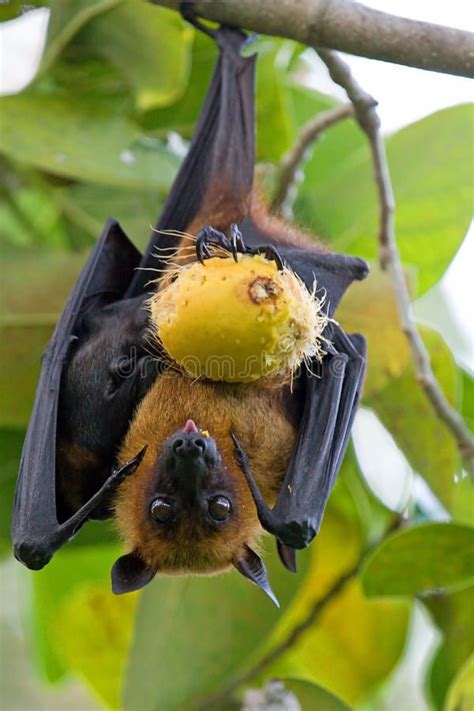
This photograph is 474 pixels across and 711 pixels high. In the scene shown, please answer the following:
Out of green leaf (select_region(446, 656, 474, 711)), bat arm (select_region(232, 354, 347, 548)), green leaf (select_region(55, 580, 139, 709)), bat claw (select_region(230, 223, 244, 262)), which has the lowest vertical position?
green leaf (select_region(55, 580, 139, 709))

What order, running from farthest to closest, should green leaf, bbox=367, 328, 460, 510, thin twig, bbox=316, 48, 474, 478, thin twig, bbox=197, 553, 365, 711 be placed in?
thin twig, bbox=197, 553, 365, 711
green leaf, bbox=367, 328, 460, 510
thin twig, bbox=316, 48, 474, 478

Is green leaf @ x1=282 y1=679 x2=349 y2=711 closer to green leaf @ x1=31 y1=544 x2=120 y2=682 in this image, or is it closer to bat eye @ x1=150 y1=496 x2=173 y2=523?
bat eye @ x1=150 y1=496 x2=173 y2=523

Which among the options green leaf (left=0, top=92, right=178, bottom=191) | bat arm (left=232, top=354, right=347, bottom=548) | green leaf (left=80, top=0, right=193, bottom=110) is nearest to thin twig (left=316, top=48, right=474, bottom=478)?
bat arm (left=232, top=354, right=347, bottom=548)

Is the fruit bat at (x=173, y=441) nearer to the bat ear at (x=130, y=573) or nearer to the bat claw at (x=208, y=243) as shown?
the bat ear at (x=130, y=573)

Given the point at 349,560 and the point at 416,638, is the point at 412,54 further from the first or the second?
the point at 416,638

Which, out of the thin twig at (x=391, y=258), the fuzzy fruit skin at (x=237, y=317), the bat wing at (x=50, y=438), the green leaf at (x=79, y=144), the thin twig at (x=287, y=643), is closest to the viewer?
the fuzzy fruit skin at (x=237, y=317)

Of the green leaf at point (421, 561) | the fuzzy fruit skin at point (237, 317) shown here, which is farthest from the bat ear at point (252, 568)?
the fuzzy fruit skin at point (237, 317)

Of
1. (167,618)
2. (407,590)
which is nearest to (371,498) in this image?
(407,590)
